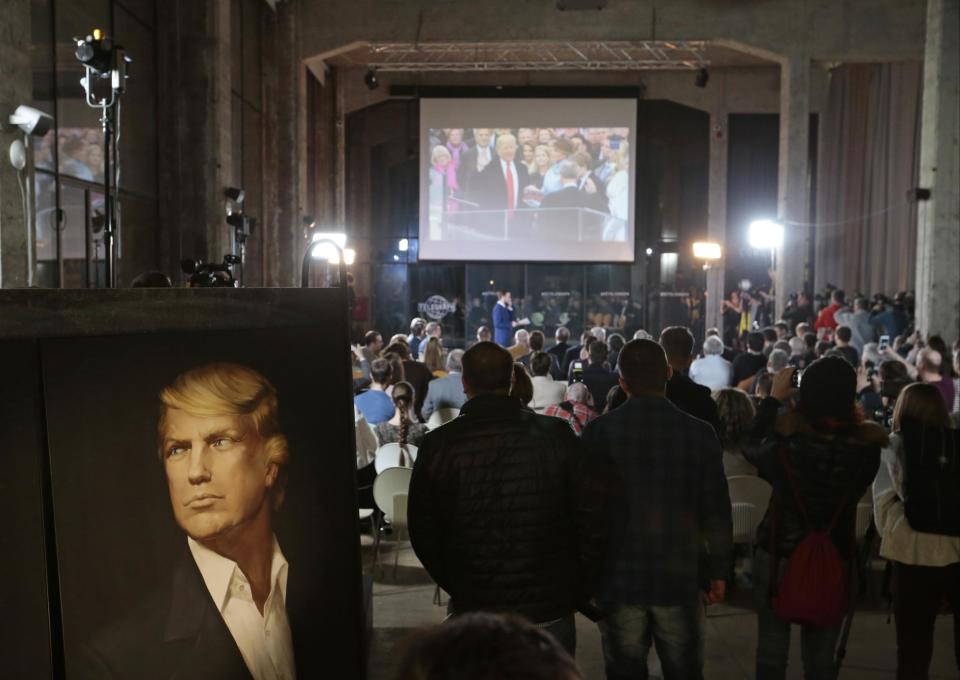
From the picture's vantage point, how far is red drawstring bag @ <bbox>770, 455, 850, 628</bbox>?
3.41 m

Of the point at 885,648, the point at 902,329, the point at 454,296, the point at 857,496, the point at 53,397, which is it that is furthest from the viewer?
the point at 454,296

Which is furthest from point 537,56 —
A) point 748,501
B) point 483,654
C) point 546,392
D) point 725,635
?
point 483,654

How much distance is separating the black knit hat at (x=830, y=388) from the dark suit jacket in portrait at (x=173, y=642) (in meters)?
2.29

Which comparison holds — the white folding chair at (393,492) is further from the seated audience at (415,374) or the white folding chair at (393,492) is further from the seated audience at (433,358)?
the seated audience at (433,358)

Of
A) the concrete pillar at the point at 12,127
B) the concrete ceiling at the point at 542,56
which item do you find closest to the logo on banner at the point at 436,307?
the concrete ceiling at the point at 542,56

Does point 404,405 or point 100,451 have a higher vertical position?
point 100,451

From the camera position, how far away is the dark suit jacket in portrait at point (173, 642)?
1.80 metres

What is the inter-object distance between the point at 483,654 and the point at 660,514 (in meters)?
2.37

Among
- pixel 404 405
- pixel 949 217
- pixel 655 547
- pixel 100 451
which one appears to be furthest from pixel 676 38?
pixel 100 451

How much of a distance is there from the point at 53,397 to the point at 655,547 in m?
2.06

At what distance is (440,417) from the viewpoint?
7031mm

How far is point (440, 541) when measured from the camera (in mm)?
2945

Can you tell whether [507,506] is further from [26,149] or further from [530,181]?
[530,181]

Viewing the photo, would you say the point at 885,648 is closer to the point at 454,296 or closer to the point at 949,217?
the point at 949,217
